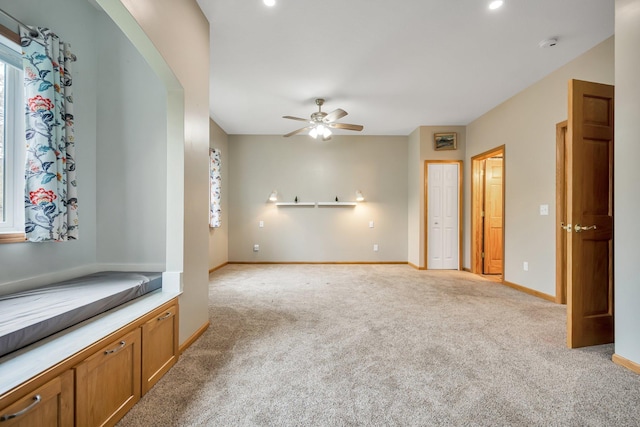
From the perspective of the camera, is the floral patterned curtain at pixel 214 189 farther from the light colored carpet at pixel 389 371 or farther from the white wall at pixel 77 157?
the white wall at pixel 77 157

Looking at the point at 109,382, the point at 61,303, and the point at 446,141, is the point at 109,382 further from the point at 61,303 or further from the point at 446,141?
the point at 446,141

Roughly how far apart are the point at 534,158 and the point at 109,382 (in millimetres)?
4638

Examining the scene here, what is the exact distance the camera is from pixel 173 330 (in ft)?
6.05

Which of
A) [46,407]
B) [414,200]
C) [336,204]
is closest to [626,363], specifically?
[46,407]

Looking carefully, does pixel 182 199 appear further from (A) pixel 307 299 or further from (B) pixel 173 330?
(A) pixel 307 299

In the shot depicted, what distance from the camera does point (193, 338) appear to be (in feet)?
7.06

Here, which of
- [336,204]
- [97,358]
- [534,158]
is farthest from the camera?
[336,204]

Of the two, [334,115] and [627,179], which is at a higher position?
[334,115]

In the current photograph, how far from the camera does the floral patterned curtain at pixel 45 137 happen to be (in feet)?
5.52

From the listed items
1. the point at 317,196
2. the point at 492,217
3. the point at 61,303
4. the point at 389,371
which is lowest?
the point at 389,371

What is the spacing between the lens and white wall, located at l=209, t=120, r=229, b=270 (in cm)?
490

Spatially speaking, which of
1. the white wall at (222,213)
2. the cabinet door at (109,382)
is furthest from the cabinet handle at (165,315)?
the white wall at (222,213)

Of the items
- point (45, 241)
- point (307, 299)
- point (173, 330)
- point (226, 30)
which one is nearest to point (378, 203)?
point (307, 299)

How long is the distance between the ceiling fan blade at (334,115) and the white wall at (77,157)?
2430 mm
